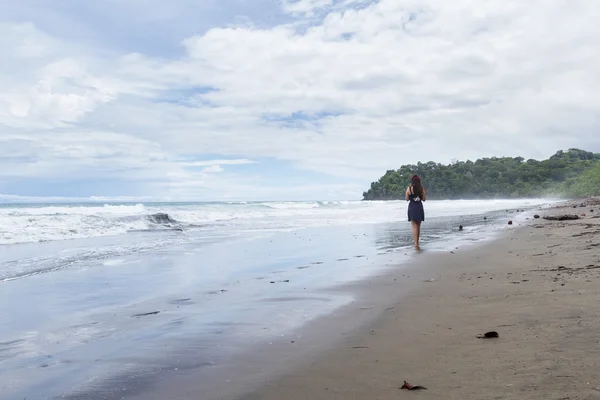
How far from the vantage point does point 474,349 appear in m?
3.90

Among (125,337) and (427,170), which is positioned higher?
(427,170)

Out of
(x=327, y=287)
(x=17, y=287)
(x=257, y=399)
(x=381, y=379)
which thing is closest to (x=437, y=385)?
(x=381, y=379)

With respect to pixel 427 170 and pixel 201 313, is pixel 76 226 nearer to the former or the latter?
pixel 201 313

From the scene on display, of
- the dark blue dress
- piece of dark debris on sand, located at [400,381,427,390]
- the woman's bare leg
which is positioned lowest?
piece of dark debris on sand, located at [400,381,427,390]

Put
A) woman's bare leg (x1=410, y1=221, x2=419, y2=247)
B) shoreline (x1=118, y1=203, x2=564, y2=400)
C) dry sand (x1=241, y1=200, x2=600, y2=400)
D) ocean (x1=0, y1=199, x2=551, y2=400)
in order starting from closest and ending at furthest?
dry sand (x1=241, y1=200, x2=600, y2=400) → shoreline (x1=118, y1=203, x2=564, y2=400) → ocean (x1=0, y1=199, x2=551, y2=400) → woman's bare leg (x1=410, y1=221, x2=419, y2=247)

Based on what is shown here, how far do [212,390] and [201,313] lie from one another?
2.63 m

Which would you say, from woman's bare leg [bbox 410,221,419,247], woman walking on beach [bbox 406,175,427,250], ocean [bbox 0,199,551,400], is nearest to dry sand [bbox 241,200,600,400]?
ocean [bbox 0,199,551,400]

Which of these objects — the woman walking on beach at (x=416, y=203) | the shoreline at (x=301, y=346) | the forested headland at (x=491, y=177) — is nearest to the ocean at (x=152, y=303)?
the shoreline at (x=301, y=346)

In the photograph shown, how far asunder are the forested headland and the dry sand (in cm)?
7704

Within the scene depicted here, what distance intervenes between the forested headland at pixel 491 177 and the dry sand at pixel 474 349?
253ft

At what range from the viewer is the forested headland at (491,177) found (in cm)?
9688

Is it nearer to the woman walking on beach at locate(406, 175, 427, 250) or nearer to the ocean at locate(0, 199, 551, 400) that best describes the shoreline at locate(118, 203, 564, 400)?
the ocean at locate(0, 199, 551, 400)

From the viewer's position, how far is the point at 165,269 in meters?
10.1

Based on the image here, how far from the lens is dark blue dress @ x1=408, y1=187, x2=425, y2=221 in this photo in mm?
13156
